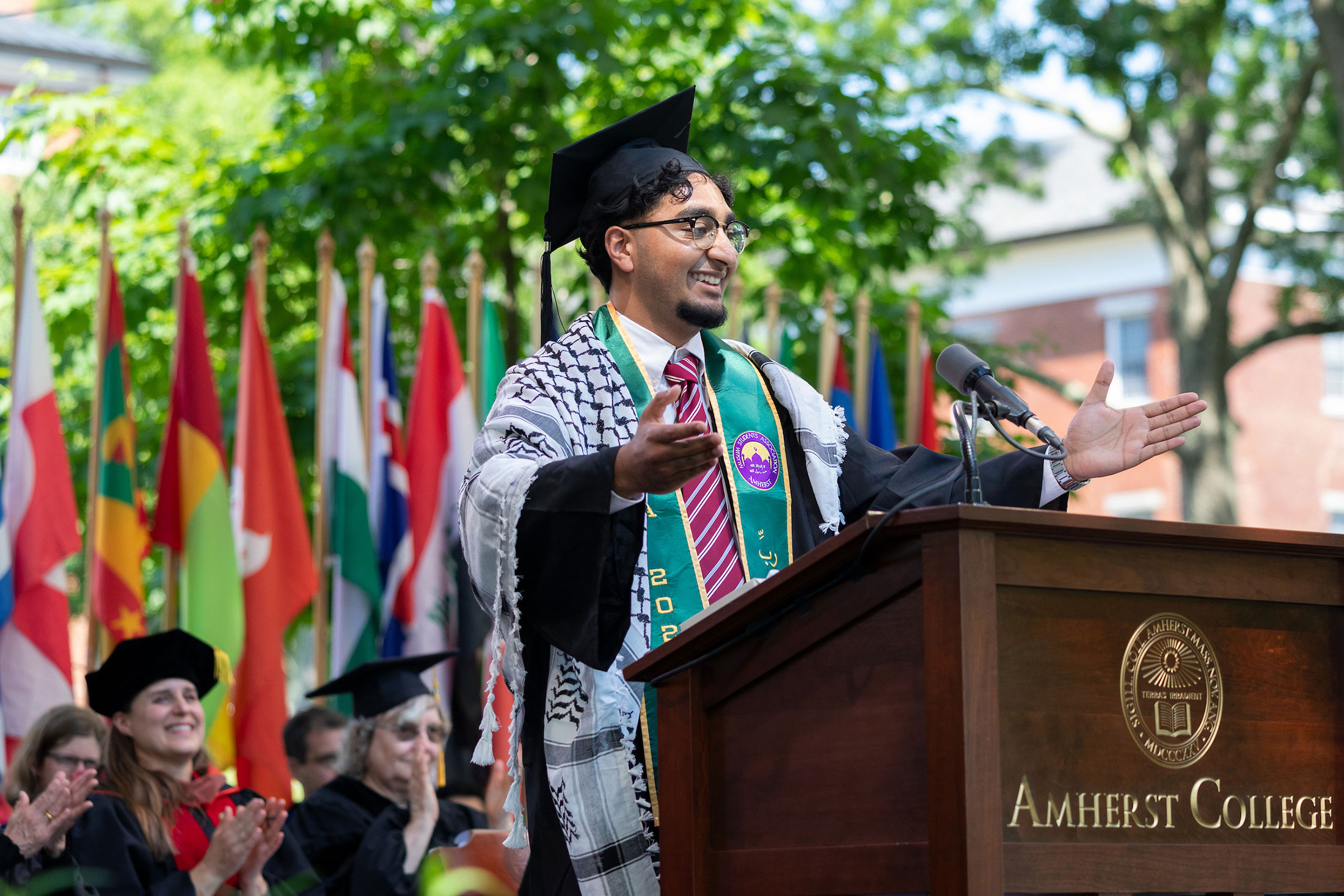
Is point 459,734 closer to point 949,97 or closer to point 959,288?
point 949,97

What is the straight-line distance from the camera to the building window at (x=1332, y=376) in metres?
27.3

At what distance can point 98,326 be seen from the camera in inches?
345

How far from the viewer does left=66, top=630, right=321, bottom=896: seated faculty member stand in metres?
5.40

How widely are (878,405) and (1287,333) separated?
7.43 m

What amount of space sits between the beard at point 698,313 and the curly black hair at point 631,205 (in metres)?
0.22

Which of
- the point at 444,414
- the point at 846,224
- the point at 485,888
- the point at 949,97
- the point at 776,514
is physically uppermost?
the point at 949,97

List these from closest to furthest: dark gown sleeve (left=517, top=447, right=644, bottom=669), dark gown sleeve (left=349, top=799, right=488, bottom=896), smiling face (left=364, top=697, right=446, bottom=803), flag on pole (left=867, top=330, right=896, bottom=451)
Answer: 1. dark gown sleeve (left=517, top=447, right=644, bottom=669)
2. dark gown sleeve (left=349, top=799, right=488, bottom=896)
3. smiling face (left=364, top=697, right=446, bottom=803)
4. flag on pole (left=867, top=330, right=896, bottom=451)

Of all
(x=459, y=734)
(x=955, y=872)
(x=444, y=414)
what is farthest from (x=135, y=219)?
(x=955, y=872)

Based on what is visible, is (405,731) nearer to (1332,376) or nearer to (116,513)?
(116,513)

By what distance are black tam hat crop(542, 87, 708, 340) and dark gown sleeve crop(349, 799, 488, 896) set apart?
316 centimetres

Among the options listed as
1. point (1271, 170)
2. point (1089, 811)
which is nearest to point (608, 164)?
point (1089, 811)

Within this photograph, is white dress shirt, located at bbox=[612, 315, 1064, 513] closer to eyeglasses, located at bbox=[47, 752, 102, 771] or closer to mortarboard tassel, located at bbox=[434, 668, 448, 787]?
eyeglasses, located at bbox=[47, 752, 102, 771]

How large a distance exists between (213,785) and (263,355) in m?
3.50

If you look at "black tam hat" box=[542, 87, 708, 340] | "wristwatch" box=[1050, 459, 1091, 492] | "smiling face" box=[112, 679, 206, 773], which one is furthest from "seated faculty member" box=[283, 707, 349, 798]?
"wristwatch" box=[1050, 459, 1091, 492]
